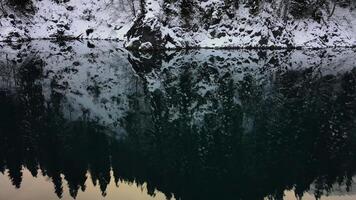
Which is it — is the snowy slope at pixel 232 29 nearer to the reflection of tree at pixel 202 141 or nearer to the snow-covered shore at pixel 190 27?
the snow-covered shore at pixel 190 27

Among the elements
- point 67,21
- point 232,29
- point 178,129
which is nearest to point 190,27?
point 232,29

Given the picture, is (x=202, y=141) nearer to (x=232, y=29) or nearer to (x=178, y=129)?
(x=178, y=129)

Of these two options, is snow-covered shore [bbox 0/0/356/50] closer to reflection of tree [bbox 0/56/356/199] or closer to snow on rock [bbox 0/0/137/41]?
snow on rock [bbox 0/0/137/41]

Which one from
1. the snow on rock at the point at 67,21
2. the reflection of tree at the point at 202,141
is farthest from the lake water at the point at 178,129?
the snow on rock at the point at 67,21

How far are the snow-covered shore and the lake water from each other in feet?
67.1

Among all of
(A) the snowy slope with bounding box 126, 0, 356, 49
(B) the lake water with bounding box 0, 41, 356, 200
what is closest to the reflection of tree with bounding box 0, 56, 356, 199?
(B) the lake water with bounding box 0, 41, 356, 200

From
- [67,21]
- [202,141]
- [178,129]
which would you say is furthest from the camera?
[67,21]

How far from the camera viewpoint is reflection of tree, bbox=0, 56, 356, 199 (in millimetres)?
32188

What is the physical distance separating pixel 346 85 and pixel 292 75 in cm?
876

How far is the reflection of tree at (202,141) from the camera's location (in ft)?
106

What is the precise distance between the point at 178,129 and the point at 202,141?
4.36 meters

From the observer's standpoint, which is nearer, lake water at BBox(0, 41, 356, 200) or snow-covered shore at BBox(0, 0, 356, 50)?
lake water at BBox(0, 41, 356, 200)

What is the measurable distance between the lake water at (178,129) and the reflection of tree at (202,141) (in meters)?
0.11

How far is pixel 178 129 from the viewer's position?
43344 millimetres
